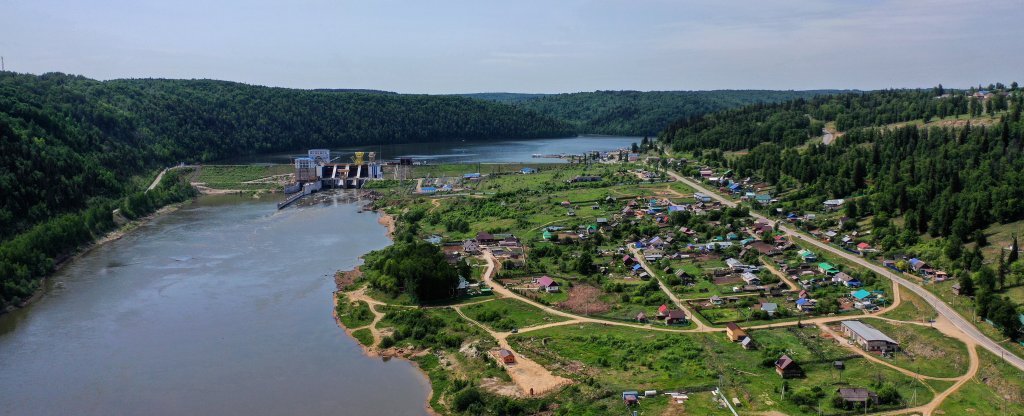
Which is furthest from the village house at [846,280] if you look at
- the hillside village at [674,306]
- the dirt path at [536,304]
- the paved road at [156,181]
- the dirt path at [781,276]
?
the paved road at [156,181]

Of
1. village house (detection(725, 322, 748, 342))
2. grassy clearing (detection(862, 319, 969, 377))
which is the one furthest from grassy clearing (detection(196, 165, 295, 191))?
grassy clearing (detection(862, 319, 969, 377))

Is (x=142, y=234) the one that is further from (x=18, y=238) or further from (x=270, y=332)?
(x=270, y=332)

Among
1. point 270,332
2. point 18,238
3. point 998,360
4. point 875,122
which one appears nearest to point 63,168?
point 18,238

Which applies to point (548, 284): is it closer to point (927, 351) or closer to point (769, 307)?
point (769, 307)

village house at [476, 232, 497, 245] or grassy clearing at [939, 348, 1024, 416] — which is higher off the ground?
village house at [476, 232, 497, 245]

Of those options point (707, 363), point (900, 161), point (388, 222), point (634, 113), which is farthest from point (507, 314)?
point (634, 113)

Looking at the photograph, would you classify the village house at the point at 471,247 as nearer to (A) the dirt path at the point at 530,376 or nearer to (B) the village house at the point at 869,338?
(A) the dirt path at the point at 530,376

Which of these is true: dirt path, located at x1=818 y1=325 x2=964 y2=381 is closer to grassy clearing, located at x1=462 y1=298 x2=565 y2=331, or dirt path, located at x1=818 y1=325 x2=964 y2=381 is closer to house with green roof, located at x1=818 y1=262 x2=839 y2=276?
house with green roof, located at x1=818 y1=262 x2=839 y2=276
